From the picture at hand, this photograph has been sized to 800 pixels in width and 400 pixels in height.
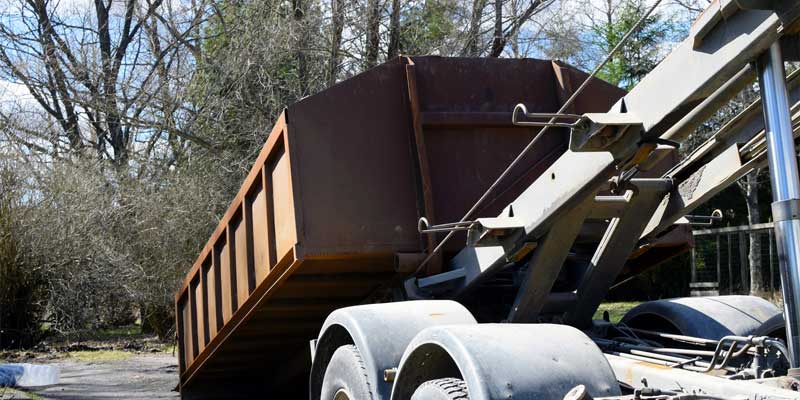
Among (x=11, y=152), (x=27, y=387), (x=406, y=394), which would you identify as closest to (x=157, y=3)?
(x=11, y=152)

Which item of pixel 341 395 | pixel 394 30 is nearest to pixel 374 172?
pixel 341 395

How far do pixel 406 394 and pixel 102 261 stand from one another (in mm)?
13807

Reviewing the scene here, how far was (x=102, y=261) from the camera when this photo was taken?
1664 cm

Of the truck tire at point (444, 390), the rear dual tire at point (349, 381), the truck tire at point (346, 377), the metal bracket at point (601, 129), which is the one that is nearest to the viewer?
the truck tire at point (444, 390)

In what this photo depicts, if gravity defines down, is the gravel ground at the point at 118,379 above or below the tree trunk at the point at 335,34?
below

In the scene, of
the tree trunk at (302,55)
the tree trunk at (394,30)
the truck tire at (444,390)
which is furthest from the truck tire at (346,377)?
the tree trunk at (394,30)

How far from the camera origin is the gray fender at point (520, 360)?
321 cm

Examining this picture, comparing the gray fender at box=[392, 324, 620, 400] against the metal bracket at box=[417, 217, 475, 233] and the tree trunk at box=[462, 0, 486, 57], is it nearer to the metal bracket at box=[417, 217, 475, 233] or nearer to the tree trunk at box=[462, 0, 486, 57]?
the metal bracket at box=[417, 217, 475, 233]

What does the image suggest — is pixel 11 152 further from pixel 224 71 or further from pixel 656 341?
pixel 656 341

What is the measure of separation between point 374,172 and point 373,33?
982 centimetres

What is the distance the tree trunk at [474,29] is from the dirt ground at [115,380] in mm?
7028

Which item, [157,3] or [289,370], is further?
[157,3]

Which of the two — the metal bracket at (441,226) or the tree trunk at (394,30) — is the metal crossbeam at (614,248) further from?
the tree trunk at (394,30)

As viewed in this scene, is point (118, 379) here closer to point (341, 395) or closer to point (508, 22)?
point (341, 395)
